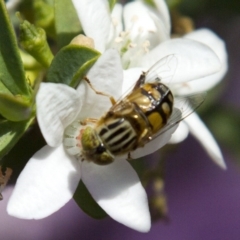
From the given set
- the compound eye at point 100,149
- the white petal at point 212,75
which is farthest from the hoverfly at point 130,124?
the white petal at point 212,75

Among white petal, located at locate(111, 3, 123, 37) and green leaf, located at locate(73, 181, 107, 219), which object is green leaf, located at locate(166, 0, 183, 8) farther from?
green leaf, located at locate(73, 181, 107, 219)

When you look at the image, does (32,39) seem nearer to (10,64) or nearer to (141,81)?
(10,64)

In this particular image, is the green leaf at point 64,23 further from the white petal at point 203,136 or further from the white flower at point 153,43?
the white petal at point 203,136

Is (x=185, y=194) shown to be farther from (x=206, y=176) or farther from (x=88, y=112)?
(x=88, y=112)

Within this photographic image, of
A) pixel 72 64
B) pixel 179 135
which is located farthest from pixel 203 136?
pixel 72 64

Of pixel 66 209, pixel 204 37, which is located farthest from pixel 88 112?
pixel 66 209

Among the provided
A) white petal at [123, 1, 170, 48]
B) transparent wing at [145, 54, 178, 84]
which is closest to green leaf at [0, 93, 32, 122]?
transparent wing at [145, 54, 178, 84]
